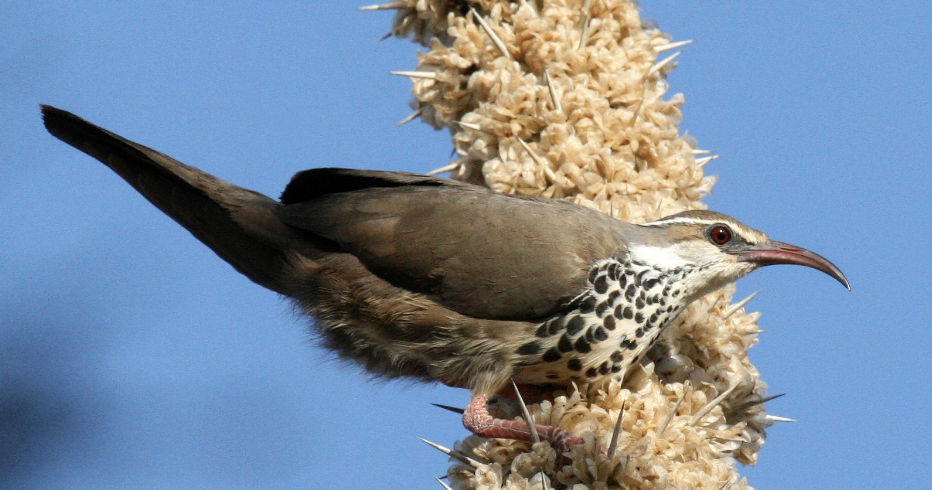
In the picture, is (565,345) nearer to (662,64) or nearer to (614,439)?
(614,439)

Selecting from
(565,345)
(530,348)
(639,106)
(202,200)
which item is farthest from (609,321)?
(202,200)

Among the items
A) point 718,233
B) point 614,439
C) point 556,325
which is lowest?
point 614,439

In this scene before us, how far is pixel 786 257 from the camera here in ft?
12.7

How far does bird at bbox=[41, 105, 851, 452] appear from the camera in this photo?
3.64 m

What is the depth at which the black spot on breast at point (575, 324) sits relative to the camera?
363 cm

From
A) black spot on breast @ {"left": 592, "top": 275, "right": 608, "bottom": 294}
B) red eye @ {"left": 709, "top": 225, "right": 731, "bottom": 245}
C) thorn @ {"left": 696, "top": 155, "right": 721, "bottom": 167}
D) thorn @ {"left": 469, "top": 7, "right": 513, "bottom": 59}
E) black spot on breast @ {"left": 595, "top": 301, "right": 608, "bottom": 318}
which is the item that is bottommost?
black spot on breast @ {"left": 595, "top": 301, "right": 608, "bottom": 318}

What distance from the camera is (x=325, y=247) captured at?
408 centimetres

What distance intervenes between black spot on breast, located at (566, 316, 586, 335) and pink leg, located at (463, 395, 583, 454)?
1.22ft

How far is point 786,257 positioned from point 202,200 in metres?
2.26

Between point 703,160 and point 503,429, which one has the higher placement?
point 703,160

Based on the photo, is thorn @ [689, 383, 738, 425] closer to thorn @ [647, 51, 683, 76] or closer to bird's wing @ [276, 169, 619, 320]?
bird's wing @ [276, 169, 619, 320]

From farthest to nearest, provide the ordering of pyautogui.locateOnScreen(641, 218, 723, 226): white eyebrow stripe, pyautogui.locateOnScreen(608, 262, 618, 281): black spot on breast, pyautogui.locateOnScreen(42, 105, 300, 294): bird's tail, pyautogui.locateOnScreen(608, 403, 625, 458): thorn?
pyautogui.locateOnScreen(42, 105, 300, 294): bird's tail → pyautogui.locateOnScreen(641, 218, 723, 226): white eyebrow stripe → pyautogui.locateOnScreen(608, 262, 618, 281): black spot on breast → pyautogui.locateOnScreen(608, 403, 625, 458): thorn

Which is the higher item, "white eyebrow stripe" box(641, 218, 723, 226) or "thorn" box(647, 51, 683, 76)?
"thorn" box(647, 51, 683, 76)

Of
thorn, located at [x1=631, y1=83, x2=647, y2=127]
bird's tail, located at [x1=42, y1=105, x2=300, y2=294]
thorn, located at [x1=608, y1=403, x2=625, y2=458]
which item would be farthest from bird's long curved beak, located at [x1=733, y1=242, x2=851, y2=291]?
bird's tail, located at [x1=42, y1=105, x2=300, y2=294]
